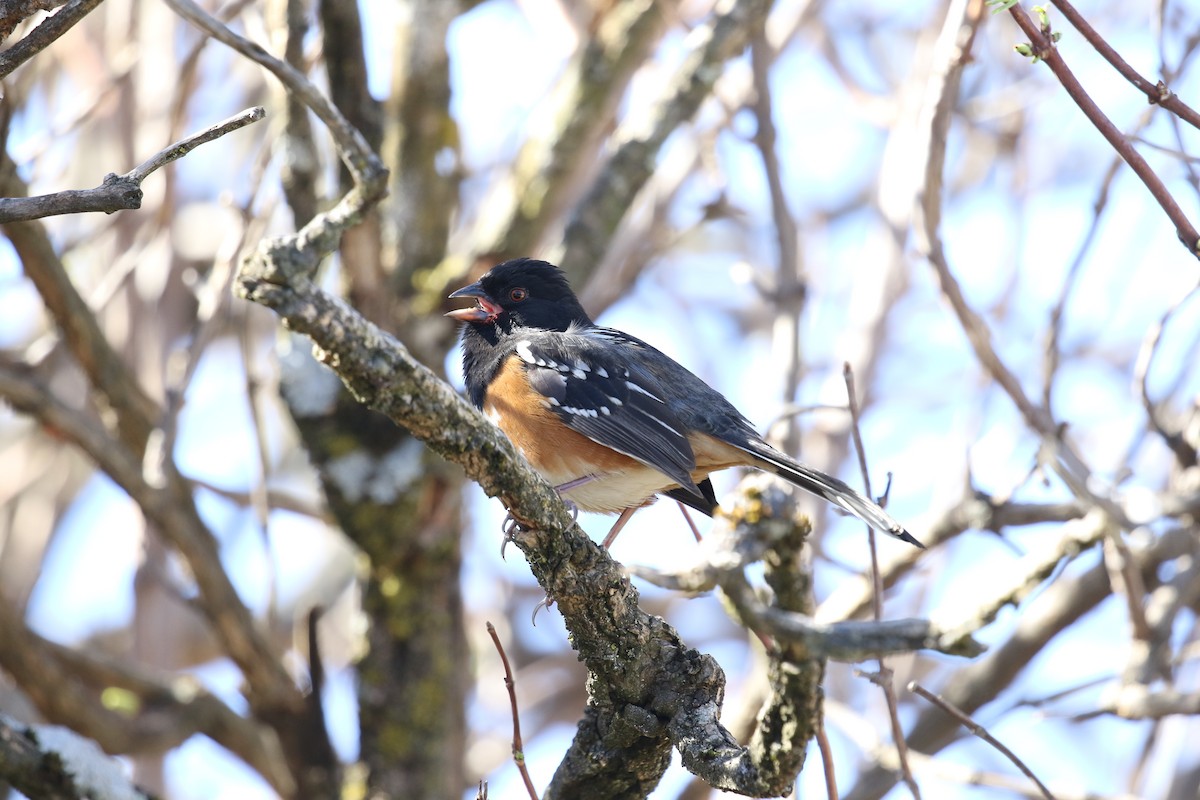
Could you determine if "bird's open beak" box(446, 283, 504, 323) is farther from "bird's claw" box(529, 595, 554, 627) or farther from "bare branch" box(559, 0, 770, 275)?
"bird's claw" box(529, 595, 554, 627)

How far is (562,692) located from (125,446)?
297cm

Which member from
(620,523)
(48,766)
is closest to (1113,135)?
(620,523)

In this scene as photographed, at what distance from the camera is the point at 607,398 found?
11.1 ft

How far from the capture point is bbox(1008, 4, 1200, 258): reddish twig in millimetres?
1858

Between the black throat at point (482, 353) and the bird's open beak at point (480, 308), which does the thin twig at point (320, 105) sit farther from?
the bird's open beak at point (480, 308)

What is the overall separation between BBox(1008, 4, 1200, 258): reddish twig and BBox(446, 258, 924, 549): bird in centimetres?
135

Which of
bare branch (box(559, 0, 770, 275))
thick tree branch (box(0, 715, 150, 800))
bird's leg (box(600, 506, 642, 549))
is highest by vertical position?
bare branch (box(559, 0, 770, 275))

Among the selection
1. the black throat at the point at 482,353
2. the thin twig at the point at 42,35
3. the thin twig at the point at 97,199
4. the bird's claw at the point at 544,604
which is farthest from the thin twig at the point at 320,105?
the black throat at the point at 482,353

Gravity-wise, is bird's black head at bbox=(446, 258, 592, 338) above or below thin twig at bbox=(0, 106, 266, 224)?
above

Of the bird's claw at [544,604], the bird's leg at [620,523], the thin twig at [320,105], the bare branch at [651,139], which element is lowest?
the bird's claw at [544,604]

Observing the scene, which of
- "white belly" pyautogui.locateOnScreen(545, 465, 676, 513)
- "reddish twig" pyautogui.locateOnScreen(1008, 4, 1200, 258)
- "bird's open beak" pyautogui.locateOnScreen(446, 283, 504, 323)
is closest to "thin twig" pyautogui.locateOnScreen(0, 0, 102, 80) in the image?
"reddish twig" pyautogui.locateOnScreen(1008, 4, 1200, 258)

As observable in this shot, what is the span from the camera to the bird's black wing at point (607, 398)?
127 inches

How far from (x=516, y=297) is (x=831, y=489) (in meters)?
1.41

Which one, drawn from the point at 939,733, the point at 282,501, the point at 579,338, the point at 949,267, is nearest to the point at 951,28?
the point at 949,267
